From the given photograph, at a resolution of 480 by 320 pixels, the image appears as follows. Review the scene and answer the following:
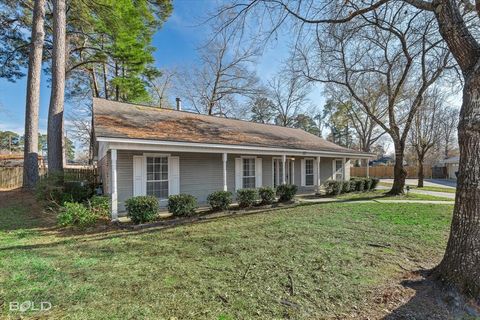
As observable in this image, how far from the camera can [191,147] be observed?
8.88m

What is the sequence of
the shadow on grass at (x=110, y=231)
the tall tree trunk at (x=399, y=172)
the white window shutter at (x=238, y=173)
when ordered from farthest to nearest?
1. the tall tree trunk at (x=399, y=172)
2. the white window shutter at (x=238, y=173)
3. the shadow on grass at (x=110, y=231)

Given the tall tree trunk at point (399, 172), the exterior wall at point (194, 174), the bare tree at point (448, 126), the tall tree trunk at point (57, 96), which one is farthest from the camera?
the bare tree at point (448, 126)

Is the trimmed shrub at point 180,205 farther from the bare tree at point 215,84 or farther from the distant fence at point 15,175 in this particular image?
the bare tree at point 215,84

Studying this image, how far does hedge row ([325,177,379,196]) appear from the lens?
14.0 m

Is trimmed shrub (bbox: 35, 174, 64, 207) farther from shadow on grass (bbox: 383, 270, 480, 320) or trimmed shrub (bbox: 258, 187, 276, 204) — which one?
shadow on grass (bbox: 383, 270, 480, 320)

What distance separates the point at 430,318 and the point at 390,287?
2.06ft

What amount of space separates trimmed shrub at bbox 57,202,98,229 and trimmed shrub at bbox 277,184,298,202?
7.41 meters

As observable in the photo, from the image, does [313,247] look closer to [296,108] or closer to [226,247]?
[226,247]

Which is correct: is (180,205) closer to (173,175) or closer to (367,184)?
(173,175)

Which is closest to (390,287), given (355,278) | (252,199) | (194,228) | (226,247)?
(355,278)

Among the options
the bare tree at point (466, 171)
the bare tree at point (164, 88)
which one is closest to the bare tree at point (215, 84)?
the bare tree at point (164, 88)

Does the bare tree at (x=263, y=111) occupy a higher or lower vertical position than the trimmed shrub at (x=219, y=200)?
higher

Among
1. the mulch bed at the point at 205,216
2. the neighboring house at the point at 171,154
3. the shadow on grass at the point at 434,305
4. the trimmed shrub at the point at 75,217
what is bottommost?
the shadow on grass at the point at 434,305

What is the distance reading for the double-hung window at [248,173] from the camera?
12307 mm
